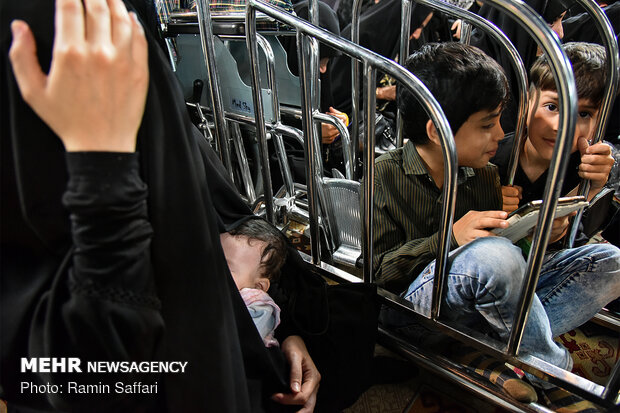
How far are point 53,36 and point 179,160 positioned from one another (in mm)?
160

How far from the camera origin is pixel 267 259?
88 cm

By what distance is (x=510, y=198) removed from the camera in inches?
41.8

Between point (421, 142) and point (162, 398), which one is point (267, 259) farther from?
point (421, 142)

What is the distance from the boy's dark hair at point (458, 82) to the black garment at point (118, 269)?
66 cm

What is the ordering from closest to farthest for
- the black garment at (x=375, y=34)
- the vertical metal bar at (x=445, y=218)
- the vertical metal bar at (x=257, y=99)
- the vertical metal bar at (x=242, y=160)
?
the vertical metal bar at (x=445, y=218) < the vertical metal bar at (x=257, y=99) < the vertical metal bar at (x=242, y=160) < the black garment at (x=375, y=34)

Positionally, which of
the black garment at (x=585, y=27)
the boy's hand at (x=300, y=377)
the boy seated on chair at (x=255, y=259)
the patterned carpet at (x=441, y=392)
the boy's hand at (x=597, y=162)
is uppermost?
the black garment at (x=585, y=27)

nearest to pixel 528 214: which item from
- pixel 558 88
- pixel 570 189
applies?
pixel 558 88

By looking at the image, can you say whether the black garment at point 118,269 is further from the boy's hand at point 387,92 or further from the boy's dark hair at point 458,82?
the boy's hand at point 387,92

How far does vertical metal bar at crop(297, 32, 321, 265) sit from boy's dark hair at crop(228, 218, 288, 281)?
0.39 feet

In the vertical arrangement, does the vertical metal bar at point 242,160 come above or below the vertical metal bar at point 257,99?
below

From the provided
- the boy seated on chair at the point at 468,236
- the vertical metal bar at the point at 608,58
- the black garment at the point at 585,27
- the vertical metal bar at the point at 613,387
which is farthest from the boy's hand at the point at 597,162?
the black garment at the point at 585,27

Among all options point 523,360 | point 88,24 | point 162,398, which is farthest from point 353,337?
point 88,24

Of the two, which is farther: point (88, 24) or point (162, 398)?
point (162, 398)

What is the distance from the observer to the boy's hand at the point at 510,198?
1057 mm
